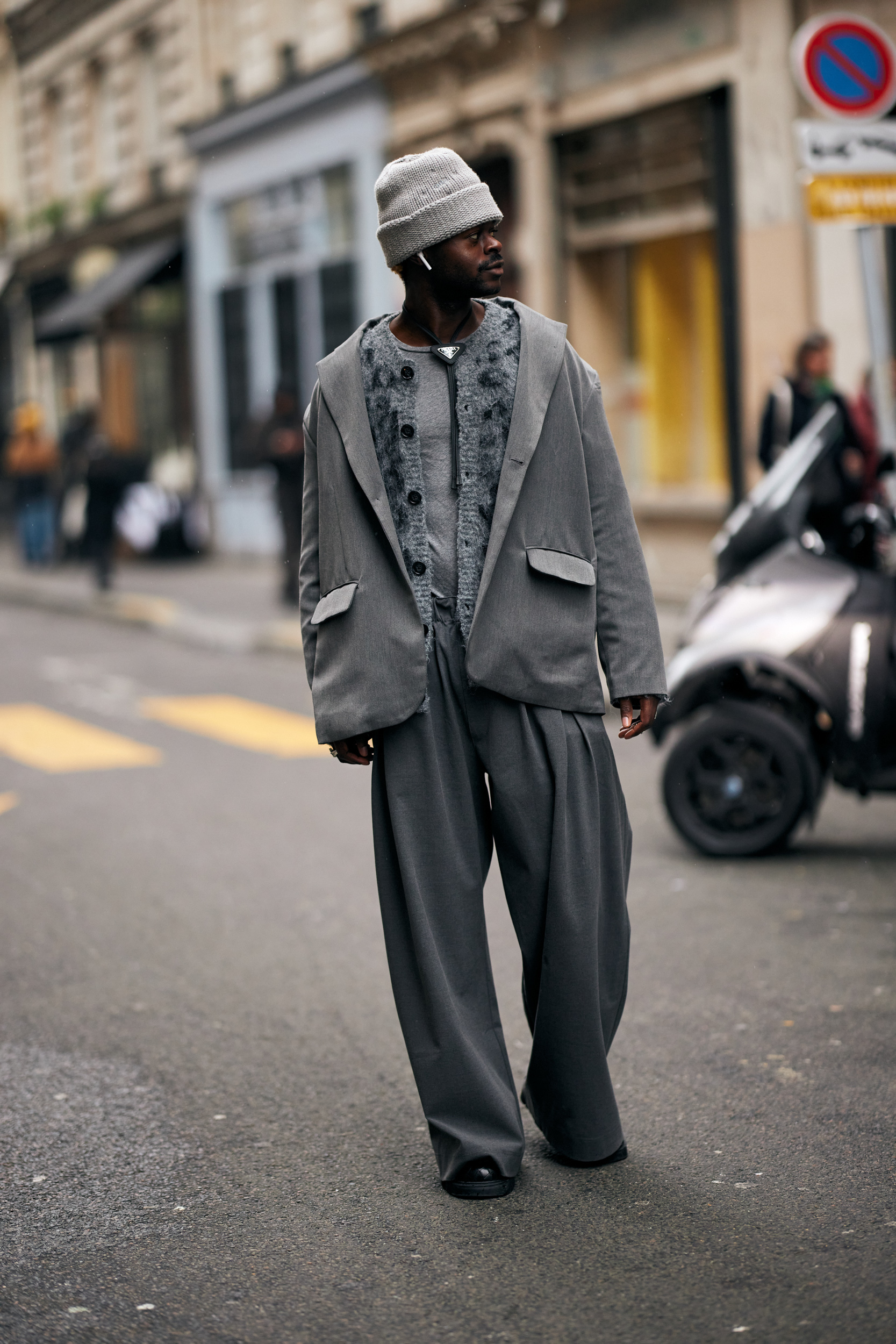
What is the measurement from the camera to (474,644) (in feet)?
11.2

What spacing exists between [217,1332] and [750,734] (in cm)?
370

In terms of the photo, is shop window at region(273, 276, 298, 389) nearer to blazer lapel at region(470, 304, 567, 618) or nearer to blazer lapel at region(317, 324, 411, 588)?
blazer lapel at region(317, 324, 411, 588)

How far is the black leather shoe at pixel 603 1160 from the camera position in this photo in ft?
11.9

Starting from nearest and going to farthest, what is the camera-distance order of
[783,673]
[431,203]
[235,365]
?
1. [431,203]
2. [783,673]
3. [235,365]

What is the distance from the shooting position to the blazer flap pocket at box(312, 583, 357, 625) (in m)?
3.44

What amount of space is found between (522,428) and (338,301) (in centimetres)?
1783

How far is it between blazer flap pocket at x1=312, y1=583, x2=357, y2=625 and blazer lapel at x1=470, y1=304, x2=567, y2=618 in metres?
0.24

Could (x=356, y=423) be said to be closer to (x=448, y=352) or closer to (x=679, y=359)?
(x=448, y=352)

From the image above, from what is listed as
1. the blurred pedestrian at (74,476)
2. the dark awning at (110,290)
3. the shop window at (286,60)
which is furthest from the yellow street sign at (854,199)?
the dark awning at (110,290)

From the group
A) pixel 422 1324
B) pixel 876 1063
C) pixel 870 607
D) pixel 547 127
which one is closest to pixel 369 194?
pixel 547 127

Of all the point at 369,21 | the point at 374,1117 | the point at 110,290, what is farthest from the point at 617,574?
the point at 110,290

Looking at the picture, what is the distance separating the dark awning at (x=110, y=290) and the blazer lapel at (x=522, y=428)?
71.9 ft

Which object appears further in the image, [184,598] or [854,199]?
[184,598]

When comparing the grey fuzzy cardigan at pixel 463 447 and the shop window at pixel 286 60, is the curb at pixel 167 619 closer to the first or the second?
the shop window at pixel 286 60
